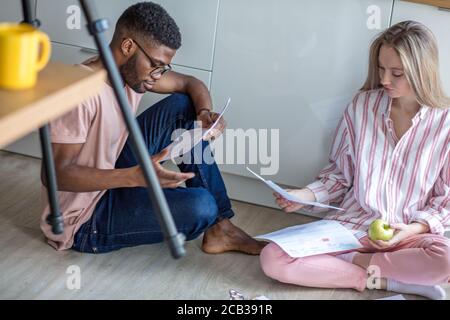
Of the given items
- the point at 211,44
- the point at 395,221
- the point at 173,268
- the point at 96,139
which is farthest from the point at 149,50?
the point at 395,221

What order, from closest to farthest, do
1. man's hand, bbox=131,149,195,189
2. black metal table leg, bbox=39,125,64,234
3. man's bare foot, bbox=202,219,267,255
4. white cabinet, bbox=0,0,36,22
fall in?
black metal table leg, bbox=39,125,64,234
man's hand, bbox=131,149,195,189
man's bare foot, bbox=202,219,267,255
white cabinet, bbox=0,0,36,22

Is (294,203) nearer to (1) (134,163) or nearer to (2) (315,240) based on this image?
(2) (315,240)

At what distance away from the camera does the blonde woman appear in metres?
2.17

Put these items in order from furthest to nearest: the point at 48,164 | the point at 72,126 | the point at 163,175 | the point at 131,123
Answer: the point at 72,126 < the point at 163,175 < the point at 48,164 < the point at 131,123

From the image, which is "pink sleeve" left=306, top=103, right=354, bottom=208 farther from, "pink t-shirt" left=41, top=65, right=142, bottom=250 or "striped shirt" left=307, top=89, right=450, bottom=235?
"pink t-shirt" left=41, top=65, right=142, bottom=250

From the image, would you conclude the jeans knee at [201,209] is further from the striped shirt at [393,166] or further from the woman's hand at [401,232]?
the woman's hand at [401,232]

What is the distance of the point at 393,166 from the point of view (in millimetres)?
2271

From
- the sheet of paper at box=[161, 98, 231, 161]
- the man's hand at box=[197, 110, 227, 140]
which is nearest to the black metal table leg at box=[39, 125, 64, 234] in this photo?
the sheet of paper at box=[161, 98, 231, 161]

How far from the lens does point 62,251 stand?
2287mm

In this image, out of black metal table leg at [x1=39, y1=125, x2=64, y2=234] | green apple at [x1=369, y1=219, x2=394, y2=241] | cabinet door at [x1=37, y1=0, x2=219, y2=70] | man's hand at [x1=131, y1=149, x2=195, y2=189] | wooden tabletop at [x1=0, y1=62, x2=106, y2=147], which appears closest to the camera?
wooden tabletop at [x1=0, y1=62, x2=106, y2=147]

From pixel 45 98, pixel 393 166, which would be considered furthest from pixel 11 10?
pixel 45 98

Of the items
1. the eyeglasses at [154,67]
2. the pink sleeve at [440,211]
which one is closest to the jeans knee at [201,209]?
the eyeglasses at [154,67]

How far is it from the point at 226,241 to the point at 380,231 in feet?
1.56

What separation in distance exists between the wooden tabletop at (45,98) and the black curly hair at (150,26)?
922 mm
